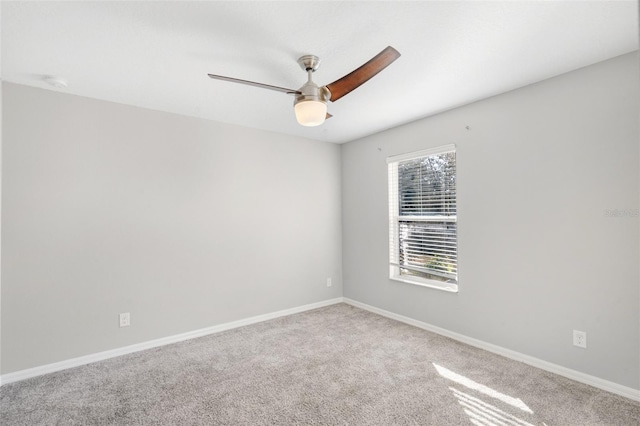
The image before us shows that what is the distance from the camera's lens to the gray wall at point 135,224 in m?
2.55

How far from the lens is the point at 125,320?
9.71 feet

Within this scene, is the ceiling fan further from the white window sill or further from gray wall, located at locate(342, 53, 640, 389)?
A: the white window sill

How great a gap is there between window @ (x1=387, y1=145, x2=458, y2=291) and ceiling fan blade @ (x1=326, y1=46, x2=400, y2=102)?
68.9 inches

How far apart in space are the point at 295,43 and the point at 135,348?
3122 millimetres

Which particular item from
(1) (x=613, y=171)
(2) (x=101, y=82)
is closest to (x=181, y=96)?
(2) (x=101, y=82)

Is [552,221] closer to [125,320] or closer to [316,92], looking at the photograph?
[316,92]

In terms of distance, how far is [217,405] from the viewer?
213 cm

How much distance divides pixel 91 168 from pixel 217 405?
2361 mm

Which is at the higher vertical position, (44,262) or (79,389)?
(44,262)

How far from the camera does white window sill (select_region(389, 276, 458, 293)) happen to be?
3.26 meters

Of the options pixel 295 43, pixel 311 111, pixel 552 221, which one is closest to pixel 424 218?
pixel 552 221

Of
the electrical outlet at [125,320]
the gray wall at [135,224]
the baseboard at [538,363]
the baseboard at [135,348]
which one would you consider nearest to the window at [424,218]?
the baseboard at [538,363]

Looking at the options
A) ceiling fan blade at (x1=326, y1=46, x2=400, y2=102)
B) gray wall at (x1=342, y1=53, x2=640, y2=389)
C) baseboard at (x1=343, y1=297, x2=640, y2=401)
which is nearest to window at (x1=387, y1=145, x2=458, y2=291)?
gray wall at (x1=342, y1=53, x2=640, y2=389)

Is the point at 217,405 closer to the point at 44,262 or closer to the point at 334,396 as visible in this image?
the point at 334,396
